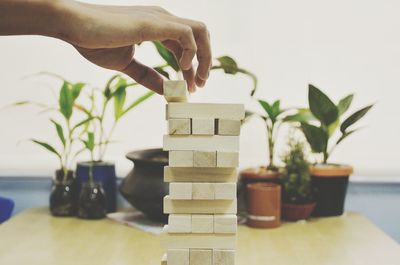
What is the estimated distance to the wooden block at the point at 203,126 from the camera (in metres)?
0.94

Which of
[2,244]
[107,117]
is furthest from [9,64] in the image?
[2,244]

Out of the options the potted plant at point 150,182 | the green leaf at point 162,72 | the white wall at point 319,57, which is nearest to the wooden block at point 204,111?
the potted plant at point 150,182

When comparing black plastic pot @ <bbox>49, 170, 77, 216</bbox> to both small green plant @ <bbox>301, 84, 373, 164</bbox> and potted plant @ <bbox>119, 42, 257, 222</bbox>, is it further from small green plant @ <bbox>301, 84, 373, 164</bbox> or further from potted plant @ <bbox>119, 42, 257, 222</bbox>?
small green plant @ <bbox>301, 84, 373, 164</bbox>

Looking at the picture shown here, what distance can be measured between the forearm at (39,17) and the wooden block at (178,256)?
0.41 metres

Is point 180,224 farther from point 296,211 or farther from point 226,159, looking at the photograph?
point 296,211

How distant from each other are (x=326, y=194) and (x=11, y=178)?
1249mm

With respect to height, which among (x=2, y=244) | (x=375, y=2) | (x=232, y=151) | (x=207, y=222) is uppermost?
(x=375, y=2)

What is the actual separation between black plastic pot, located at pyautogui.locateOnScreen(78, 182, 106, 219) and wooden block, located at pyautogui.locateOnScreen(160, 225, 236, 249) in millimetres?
954

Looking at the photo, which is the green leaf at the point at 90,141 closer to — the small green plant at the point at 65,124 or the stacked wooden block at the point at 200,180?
the small green plant at the point at 65,124

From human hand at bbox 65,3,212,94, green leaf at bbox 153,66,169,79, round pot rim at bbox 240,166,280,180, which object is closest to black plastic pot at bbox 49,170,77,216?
green leaf at bbox 153,66,169,79

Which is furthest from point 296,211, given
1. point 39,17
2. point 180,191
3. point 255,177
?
point 39,17

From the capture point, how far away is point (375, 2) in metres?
2.10

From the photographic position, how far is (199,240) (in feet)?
3.05

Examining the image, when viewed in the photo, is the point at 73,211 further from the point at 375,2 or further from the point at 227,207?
the point at 375,2
